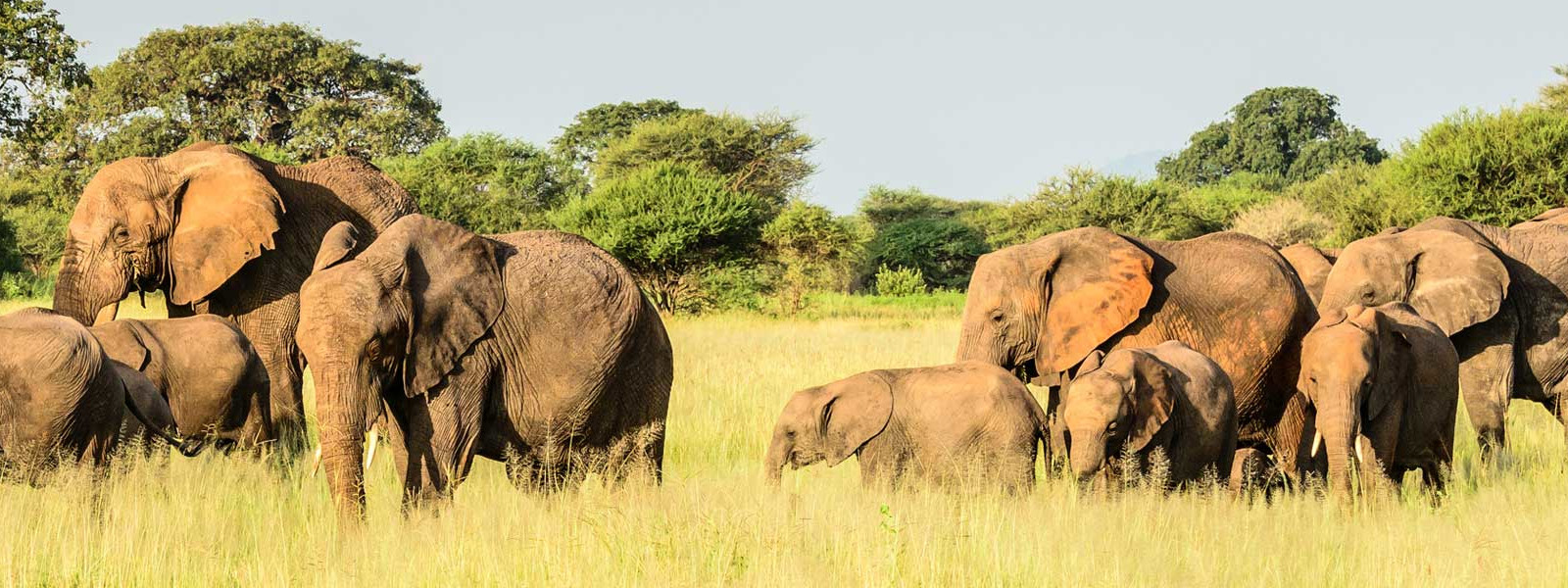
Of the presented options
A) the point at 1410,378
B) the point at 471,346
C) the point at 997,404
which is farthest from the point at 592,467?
the point at 1410,378

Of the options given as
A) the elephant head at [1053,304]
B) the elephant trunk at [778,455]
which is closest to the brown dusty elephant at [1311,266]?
the elephant head at [1053,304]

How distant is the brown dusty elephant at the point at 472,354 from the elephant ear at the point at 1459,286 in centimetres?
581

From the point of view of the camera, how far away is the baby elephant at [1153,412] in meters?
7.46

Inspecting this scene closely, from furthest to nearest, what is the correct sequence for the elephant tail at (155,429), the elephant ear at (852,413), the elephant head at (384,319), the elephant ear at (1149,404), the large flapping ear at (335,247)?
the elephant ear at (852,413)
the elephant tail at (155,429)
the elephant ear at (1149,404)
the large flapping ear at (335,247)
the elephant head at (384,319)

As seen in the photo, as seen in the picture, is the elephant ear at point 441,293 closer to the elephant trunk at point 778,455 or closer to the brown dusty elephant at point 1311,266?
the elephant trunk at point 778,455

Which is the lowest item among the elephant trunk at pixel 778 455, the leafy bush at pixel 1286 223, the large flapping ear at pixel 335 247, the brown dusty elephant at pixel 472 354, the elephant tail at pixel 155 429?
the elephant trunk at pixel 778 455

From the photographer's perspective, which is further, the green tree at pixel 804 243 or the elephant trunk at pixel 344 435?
the green tree at pixel 804 243

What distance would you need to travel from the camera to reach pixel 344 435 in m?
6.31

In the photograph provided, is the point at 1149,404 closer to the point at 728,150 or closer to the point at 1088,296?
the point at 1088,296

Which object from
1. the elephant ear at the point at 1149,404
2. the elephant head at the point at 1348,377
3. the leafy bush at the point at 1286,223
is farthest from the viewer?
the leafy bush at the point at 1286,223

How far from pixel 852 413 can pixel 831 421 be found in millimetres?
134

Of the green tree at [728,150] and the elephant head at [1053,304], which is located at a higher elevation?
the green tree at [728,150]

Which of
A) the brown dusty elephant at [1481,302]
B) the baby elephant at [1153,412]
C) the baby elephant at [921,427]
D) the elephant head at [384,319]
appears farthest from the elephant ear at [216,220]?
the brown dusty elephant at [1481,302]

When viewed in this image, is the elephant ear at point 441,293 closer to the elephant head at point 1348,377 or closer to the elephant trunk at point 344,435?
the elephant trunk at point 344,435
